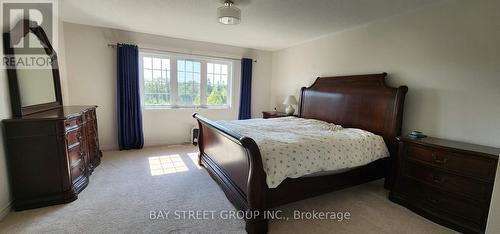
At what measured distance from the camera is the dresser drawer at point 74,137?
227cm

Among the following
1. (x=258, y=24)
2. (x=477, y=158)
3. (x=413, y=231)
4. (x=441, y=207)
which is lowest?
(x=413, y=231)

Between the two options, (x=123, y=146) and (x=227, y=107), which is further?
(x=227, y=107)

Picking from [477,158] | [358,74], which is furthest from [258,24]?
[477,158]

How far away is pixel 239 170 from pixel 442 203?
6.40 ft

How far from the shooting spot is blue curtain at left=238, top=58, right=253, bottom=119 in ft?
16.0

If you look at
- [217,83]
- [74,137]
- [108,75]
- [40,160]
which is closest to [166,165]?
[74,137]

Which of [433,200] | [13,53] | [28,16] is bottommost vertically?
[433,200]

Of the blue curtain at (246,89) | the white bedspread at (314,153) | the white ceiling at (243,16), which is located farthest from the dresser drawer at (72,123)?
the blue curtain at (246,89)

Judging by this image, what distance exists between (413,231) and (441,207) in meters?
0.41

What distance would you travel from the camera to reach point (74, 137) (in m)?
2.42

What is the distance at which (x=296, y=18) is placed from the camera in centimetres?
299

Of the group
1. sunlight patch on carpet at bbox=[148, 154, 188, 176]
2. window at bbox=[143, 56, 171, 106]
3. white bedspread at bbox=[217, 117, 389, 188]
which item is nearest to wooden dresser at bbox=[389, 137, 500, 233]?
white bedspread at bbox=[217, 117, 389, 188]

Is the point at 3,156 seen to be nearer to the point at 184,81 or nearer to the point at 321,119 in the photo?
the point at 184,81

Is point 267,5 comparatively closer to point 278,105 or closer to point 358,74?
point 358,74
